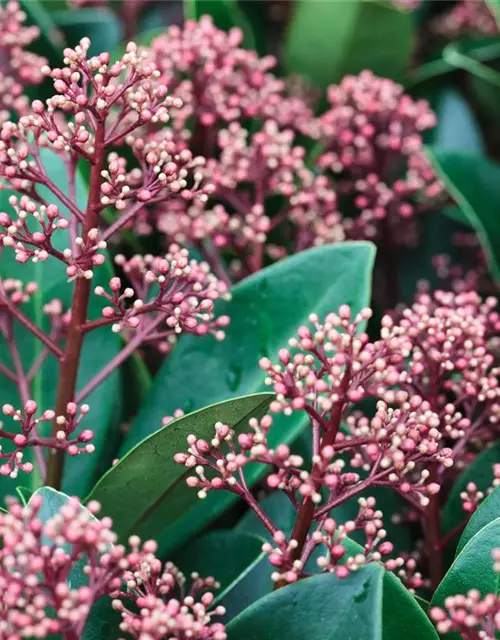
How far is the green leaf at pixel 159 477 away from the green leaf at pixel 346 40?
0.98 m

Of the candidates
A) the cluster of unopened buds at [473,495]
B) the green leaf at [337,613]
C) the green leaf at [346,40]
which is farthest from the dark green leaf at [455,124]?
the green leaf at [337,613]

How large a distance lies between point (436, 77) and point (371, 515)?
3.90 feet

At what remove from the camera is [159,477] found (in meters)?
1.00

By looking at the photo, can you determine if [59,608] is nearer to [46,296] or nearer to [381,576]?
[381,576]

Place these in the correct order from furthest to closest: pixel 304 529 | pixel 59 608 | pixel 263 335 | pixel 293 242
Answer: pixel 293 242 < pixel 263 335 < pixel 304 529 < pixel 59 608

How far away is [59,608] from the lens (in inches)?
29.2

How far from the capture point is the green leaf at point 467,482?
112cm

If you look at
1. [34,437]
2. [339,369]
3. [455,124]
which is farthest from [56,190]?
[455,124]

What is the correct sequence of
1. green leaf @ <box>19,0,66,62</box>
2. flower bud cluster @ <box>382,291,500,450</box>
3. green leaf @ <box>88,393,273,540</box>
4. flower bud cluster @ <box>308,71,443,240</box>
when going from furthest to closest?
green leaf @ <box>19,0,66,62</box>
flower bud cluster @ <box>308,71,443,240</box>
flower bud cluster @ <box>382,291,500,450</box>
green leaf @ <box>88,393,273,540</box>

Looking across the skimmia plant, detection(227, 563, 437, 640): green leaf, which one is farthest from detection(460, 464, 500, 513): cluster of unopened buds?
detection(227, 563, 437, 640): green leaf

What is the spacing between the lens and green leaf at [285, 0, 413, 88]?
5.31 ft

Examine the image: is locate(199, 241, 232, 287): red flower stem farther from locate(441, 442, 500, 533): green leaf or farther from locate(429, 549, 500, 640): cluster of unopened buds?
locate(429, 549, 500, 640): cluster of unopened buds

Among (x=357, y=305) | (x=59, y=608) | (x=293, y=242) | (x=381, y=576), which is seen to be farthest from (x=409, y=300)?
(x=59, y=608)

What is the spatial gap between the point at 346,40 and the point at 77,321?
0.96 metres
